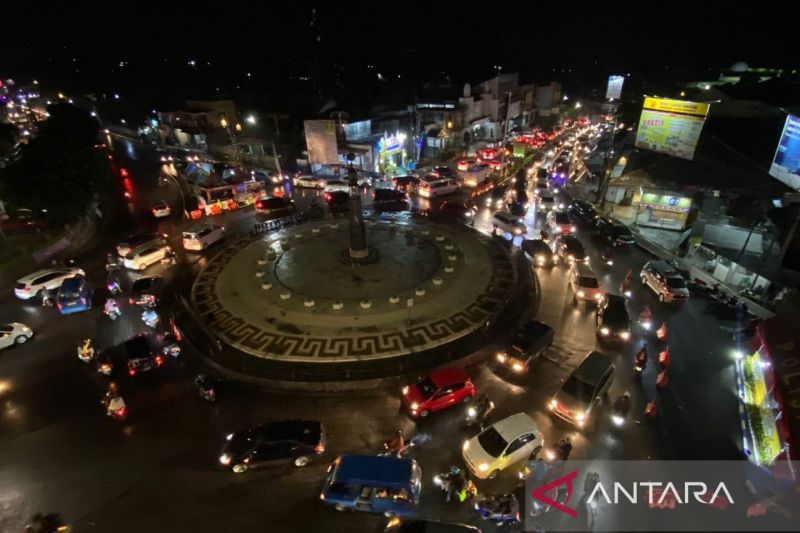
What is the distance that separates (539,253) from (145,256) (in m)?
29.2

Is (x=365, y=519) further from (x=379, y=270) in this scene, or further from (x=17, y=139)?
(x=17, y=139)

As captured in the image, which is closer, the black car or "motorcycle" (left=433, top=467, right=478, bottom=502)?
"motorcycle" (left=433, top=467, right=478, bottom=502)

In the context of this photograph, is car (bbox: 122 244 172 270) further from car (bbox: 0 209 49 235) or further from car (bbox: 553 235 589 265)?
car (bbox: 553 235 589 265)

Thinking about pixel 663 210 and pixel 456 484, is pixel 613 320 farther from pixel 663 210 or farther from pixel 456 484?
pixel 663 210

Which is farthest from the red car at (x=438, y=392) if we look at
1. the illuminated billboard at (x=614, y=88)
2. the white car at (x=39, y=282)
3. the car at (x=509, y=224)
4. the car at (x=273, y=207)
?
the illuminated billboard at (x=614, y=88)

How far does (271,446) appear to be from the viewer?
14211mm

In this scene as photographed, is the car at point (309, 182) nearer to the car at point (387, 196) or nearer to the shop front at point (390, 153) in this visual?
the shop front at point (390, 153)

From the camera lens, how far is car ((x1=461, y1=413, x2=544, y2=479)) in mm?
13758

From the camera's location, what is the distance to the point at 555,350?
2003 centimetres

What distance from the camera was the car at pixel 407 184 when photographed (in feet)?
146

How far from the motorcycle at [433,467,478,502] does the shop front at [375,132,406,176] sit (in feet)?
137

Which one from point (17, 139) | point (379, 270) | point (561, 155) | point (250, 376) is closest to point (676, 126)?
point (561, 155)

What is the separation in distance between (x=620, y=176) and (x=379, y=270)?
26.6m

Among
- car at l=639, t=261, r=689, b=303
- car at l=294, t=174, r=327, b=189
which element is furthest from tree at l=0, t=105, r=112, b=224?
car at l=639, t=261, r=689, b=303
